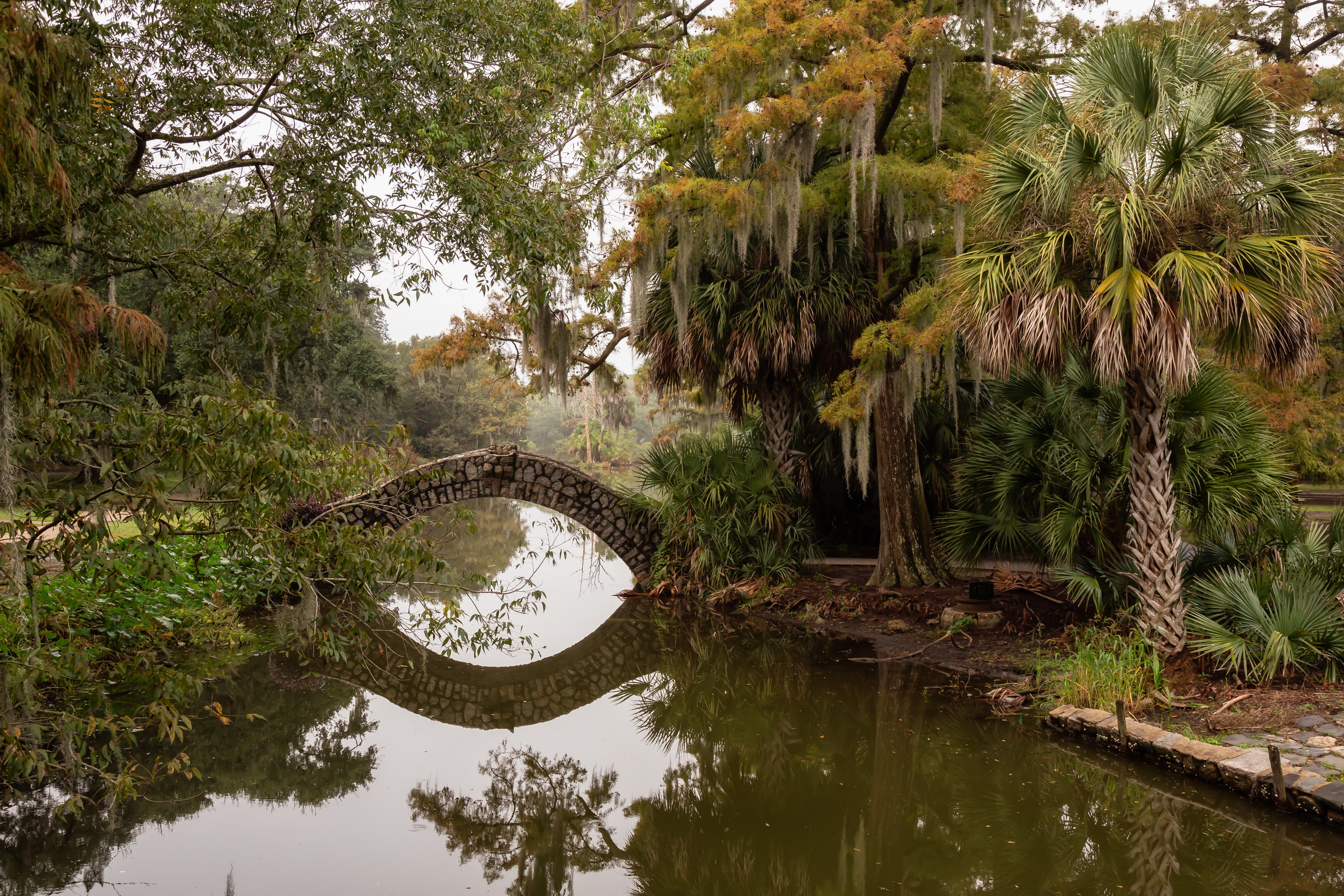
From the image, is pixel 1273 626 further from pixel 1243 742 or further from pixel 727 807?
pixel 727 807

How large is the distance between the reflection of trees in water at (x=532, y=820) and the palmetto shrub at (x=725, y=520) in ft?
19.7

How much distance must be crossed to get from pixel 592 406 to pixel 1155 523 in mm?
46697

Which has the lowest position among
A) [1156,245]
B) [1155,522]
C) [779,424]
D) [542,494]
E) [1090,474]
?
[542,494]

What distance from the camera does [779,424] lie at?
13984 millimetres

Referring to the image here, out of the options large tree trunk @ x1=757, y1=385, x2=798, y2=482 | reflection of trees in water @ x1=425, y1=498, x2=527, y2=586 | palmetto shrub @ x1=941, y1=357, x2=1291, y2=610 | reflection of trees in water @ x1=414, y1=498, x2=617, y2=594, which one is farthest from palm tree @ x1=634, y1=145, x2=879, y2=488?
reflection of trees in water @ x1=425, y1=498, x2=527, y2=586

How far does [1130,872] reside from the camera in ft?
17.2

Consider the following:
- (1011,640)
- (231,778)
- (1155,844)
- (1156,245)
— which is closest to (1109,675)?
(1155,844)

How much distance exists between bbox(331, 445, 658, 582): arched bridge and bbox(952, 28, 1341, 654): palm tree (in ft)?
25.9

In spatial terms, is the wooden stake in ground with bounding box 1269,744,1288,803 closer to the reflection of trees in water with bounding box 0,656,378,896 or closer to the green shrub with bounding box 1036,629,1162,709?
the green shrub with bounding box 1036,629,1162,709

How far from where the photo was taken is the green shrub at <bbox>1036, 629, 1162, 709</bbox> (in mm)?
7297

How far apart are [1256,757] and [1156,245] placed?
408 cm

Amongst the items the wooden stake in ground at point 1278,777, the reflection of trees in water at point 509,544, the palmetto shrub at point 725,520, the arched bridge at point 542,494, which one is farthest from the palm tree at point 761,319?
the wooden stake in ground at point 1278,777

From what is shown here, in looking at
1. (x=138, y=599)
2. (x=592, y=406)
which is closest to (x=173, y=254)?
(x=138, y=599)

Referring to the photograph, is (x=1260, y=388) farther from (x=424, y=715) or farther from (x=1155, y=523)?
(x=424, y=715)
